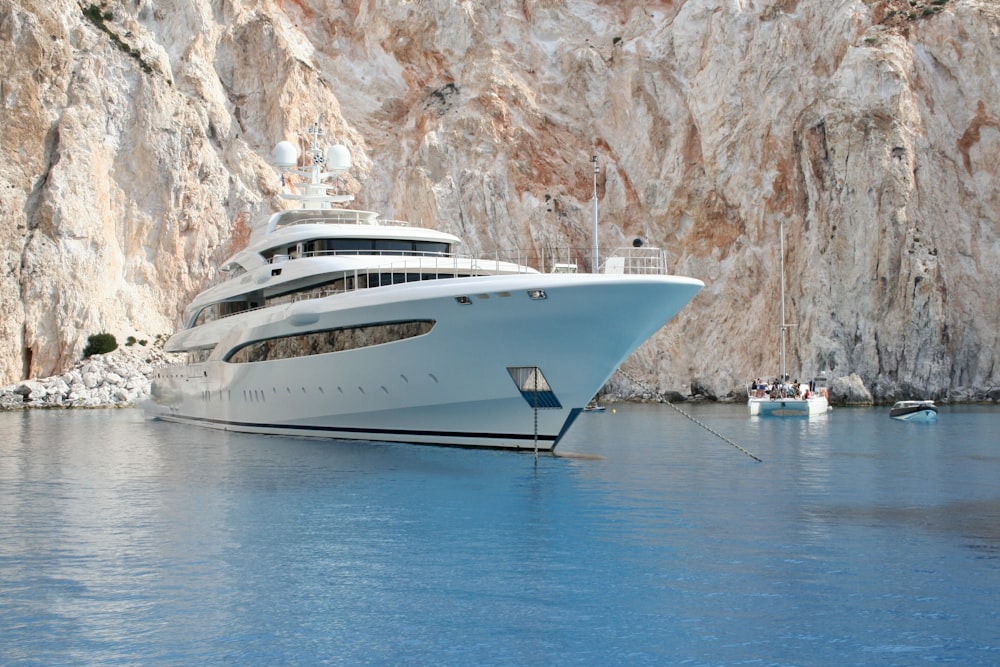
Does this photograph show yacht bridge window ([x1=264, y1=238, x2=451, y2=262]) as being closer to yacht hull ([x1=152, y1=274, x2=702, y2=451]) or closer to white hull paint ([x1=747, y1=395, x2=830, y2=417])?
yacht hull ([x1=152, y1=274, x2=702, y2=451])

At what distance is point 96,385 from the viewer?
52.3 m

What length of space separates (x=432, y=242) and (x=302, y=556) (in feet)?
54.5

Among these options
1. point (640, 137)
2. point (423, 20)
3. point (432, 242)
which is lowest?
point (432, 242)

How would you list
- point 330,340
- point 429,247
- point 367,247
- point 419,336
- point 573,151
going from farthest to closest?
point 573,151, point 429,247, point 367,247, point 330,340, point 419,336

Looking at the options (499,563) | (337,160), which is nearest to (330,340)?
(337,160)

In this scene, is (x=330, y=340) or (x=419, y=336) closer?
(x=419, y=336)

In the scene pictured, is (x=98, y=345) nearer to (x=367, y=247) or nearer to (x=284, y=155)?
(x=284, y=155)

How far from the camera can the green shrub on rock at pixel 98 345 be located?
53625 mm

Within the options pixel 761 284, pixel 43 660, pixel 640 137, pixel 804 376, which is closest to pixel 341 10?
pixel 640 137

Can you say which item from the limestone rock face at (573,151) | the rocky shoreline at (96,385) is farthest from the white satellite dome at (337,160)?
the rocky shoreline at (96,385)

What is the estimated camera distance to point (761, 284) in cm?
5881

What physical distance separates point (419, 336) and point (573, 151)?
49075mm

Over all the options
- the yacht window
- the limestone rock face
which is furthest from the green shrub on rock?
the yacht window

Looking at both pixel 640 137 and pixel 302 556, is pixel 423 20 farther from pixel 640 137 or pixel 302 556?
pixel 302 556
